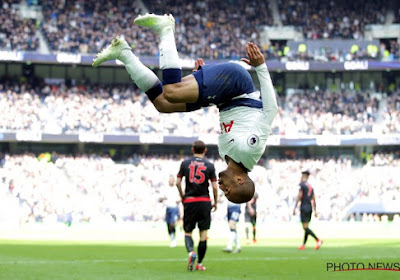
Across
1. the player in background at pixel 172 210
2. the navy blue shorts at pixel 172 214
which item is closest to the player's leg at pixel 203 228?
the player in background at pixel 172 210

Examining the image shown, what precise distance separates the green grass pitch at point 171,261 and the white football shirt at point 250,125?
4.42 m

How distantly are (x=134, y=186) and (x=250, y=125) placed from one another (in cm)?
3050

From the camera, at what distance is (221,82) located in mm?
7289

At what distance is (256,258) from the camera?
15.4m

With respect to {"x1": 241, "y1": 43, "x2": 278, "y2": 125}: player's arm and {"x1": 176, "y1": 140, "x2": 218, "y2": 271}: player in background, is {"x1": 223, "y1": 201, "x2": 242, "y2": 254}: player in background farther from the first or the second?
{"x1": 241, "y1": 43, "x2": 278, "y2": 125}: player's arm

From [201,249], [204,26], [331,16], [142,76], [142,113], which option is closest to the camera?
[142,76]

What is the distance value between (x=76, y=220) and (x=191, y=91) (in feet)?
96.0

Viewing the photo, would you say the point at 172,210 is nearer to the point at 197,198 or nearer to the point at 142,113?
the point at 197,198

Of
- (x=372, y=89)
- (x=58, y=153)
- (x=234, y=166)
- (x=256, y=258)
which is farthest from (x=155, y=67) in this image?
(x=234, y=166)

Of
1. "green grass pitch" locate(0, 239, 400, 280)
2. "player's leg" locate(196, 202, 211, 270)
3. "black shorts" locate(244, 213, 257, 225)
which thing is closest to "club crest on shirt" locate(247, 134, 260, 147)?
"green grass pitch" locate(0, 239, 400, 280)

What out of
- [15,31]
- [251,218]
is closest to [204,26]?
[15,31]

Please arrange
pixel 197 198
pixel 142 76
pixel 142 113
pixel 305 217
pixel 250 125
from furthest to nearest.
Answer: pixel 142 113, pixel 305 217, pixel 197 198, pixel 142 76, pixel 250 125

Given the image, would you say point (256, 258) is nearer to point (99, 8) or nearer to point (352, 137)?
point (352, 137)

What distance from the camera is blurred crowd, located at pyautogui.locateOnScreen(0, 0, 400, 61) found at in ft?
138
